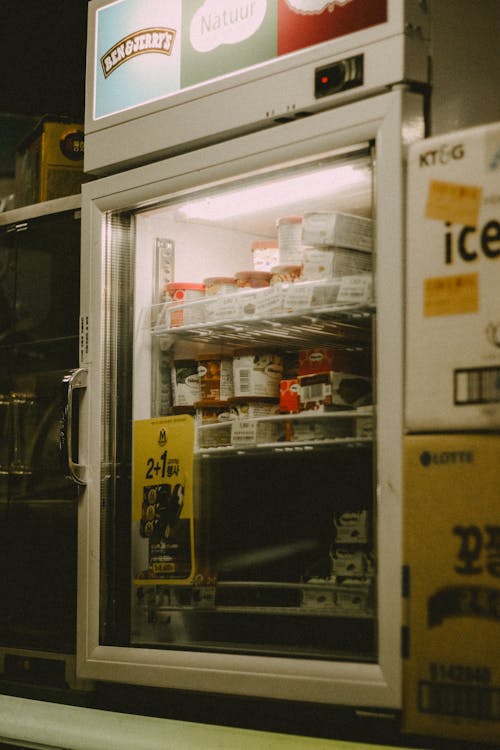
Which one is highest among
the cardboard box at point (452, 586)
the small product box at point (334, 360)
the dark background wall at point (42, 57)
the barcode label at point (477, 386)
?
the dark background wall at point (42, 57)

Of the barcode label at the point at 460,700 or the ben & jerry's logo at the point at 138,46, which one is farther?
the ben & jerry's logo at the point at 138,46

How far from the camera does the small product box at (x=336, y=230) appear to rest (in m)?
2.13

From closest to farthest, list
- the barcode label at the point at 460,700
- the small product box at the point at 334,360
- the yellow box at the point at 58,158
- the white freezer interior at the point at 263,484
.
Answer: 1. the barcode label at the point at 460,700
2. the white freezer interior at the point at 263,484
3. the small product box at the point at 334,360
4. the yellow box at the point at 58,158

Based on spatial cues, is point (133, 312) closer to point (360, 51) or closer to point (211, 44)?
point (211, 44)

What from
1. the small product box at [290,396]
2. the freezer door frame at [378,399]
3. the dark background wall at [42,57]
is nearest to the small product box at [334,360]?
the small product box at [290,396]

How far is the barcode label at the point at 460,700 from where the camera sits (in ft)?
5.21

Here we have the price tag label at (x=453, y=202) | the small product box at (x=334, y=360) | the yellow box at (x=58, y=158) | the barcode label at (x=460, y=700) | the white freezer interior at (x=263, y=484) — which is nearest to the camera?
the barcode label at (x=460, y=700)

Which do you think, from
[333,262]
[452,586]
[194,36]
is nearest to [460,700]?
[452,586]

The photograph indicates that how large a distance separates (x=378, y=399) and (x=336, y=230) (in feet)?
1.65

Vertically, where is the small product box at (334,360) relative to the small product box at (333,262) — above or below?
below

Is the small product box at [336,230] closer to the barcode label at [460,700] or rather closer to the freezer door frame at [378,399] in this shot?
the freezer door frame at [378,399]

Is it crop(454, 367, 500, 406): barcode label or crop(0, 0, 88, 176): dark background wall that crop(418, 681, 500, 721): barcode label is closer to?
crop(454, 367, 500, 406): barcode label

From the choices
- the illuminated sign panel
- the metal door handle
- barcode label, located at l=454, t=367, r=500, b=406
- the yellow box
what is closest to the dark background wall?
the yellow box

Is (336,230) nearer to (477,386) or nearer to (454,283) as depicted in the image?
(454,283)
